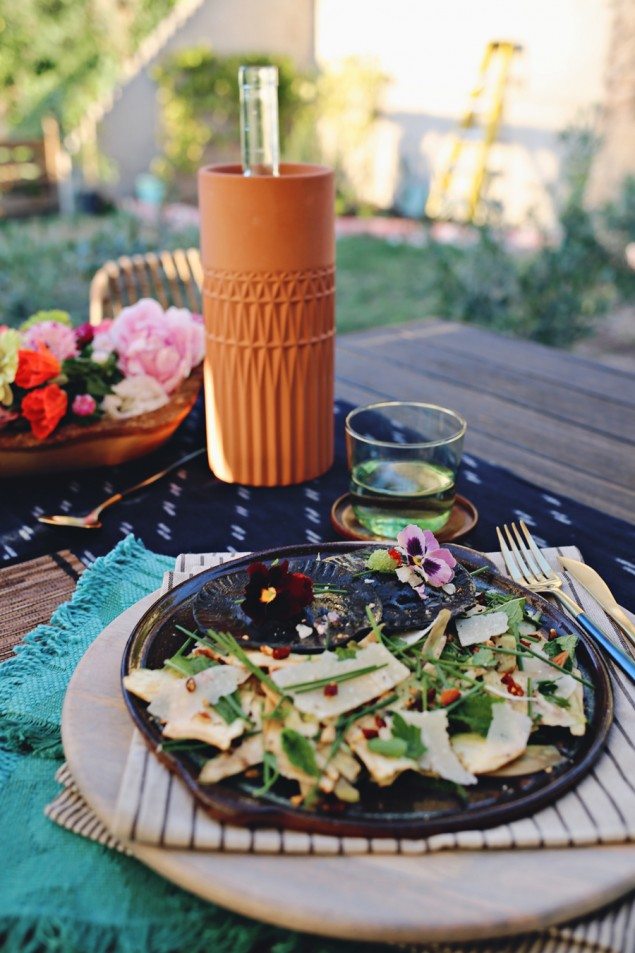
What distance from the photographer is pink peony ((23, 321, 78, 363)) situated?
3.76 ft

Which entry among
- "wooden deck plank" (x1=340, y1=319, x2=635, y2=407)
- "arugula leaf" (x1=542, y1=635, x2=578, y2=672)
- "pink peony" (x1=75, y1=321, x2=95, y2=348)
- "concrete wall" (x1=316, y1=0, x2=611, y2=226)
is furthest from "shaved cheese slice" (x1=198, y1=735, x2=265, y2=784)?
"concrete wall" (x1=316, y1=0, x2=611, y2=226)

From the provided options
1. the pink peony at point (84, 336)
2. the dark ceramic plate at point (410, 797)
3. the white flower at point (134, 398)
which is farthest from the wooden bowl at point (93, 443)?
the dark ceramic plate at point (410, 797)

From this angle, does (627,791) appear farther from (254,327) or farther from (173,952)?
(254,327)

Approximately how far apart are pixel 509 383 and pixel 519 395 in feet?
0.20

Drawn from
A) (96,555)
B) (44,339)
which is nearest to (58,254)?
(44,339)

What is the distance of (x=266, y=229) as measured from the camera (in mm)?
1014

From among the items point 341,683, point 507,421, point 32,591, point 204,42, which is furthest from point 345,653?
point 204,42

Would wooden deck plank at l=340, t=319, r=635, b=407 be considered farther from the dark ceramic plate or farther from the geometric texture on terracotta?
the dark ceramic plate

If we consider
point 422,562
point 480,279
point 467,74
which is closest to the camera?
point 422,562

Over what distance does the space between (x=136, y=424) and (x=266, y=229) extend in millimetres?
299

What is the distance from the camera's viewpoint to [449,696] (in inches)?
23.9

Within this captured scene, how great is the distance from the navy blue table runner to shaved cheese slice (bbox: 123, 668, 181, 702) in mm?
340

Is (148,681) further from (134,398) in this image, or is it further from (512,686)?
(134,398)

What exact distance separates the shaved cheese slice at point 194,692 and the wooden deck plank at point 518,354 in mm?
1063
